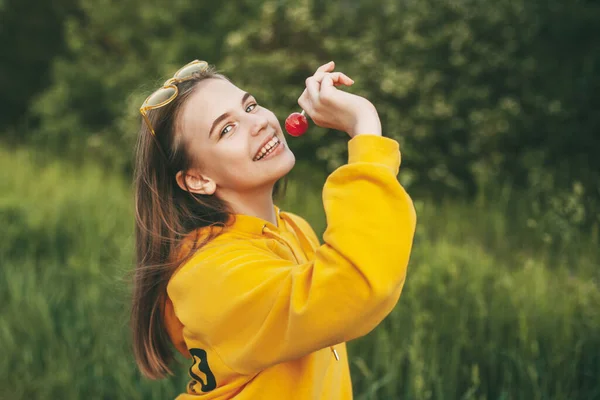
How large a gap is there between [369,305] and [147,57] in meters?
7.19

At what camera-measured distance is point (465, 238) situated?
4359 millimetres

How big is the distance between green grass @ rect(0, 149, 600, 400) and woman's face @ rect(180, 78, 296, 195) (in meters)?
0.67

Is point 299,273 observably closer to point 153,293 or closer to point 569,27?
point 153,293

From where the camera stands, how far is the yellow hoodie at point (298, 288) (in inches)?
51.8

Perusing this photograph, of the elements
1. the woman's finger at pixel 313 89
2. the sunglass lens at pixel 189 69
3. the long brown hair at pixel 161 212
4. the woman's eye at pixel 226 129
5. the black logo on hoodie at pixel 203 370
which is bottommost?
the black logo on hoodie at pixel 203 370

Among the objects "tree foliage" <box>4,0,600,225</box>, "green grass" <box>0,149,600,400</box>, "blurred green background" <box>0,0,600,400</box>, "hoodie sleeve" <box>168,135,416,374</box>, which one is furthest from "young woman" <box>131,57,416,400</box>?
"tree foliage" <box>4,0,600,225</box>

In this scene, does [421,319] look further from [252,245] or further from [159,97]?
[159,97]

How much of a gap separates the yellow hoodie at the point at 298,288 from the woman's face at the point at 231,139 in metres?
0.12

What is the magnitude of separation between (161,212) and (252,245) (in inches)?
14.0

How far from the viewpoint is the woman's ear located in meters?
1.76

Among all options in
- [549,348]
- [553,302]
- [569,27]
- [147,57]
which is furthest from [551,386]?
[147,57]

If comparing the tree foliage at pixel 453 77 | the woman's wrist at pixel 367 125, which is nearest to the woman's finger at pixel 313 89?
the woman's wrist at pixel 367 125

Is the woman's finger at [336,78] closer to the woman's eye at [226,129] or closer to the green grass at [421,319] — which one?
the woman's eye at [226,129]

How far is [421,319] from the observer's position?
2785 mm
